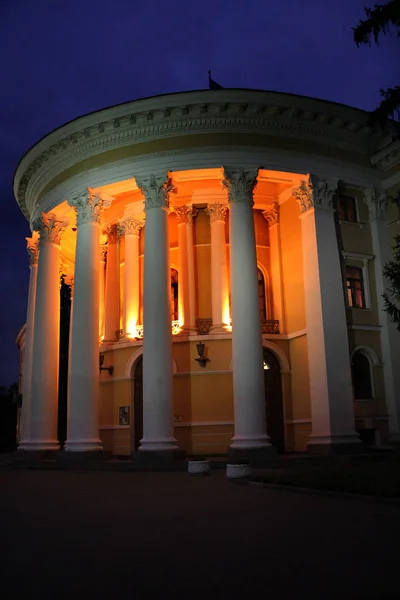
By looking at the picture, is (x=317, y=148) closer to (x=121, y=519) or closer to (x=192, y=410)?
(x=192, y=410)

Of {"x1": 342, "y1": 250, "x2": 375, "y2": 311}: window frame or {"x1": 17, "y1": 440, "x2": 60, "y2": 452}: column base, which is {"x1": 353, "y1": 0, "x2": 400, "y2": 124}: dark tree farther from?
{"x1": 17, "y1": 440, "x2": 60, "y2": 452}: column base

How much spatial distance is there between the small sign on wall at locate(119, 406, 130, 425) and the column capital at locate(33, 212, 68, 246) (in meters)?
7.87

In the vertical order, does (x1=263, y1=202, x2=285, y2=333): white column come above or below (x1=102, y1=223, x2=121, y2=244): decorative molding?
below

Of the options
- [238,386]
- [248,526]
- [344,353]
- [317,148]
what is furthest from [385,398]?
[248,526]

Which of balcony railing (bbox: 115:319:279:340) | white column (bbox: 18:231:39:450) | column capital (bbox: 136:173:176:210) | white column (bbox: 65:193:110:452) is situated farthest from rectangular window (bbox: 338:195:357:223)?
white column (bbox: 18:231:39:450)

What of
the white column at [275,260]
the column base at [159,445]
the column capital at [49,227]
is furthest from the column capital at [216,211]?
the column base at [159,445]

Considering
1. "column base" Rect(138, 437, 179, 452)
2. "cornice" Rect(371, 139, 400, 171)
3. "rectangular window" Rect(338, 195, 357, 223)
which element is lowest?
"column base" Rect(138, 437, 179, 452)

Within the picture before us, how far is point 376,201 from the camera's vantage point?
25078 mm

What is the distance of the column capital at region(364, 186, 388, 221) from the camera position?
82.1ft

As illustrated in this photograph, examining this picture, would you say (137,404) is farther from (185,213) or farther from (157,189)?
(157,189)

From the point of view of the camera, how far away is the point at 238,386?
2116 centimetres

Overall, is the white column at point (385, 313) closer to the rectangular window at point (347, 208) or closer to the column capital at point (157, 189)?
the rectangular window at point (347, 208)

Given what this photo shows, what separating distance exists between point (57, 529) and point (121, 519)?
3.89 feet

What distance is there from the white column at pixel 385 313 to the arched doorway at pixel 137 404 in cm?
999
